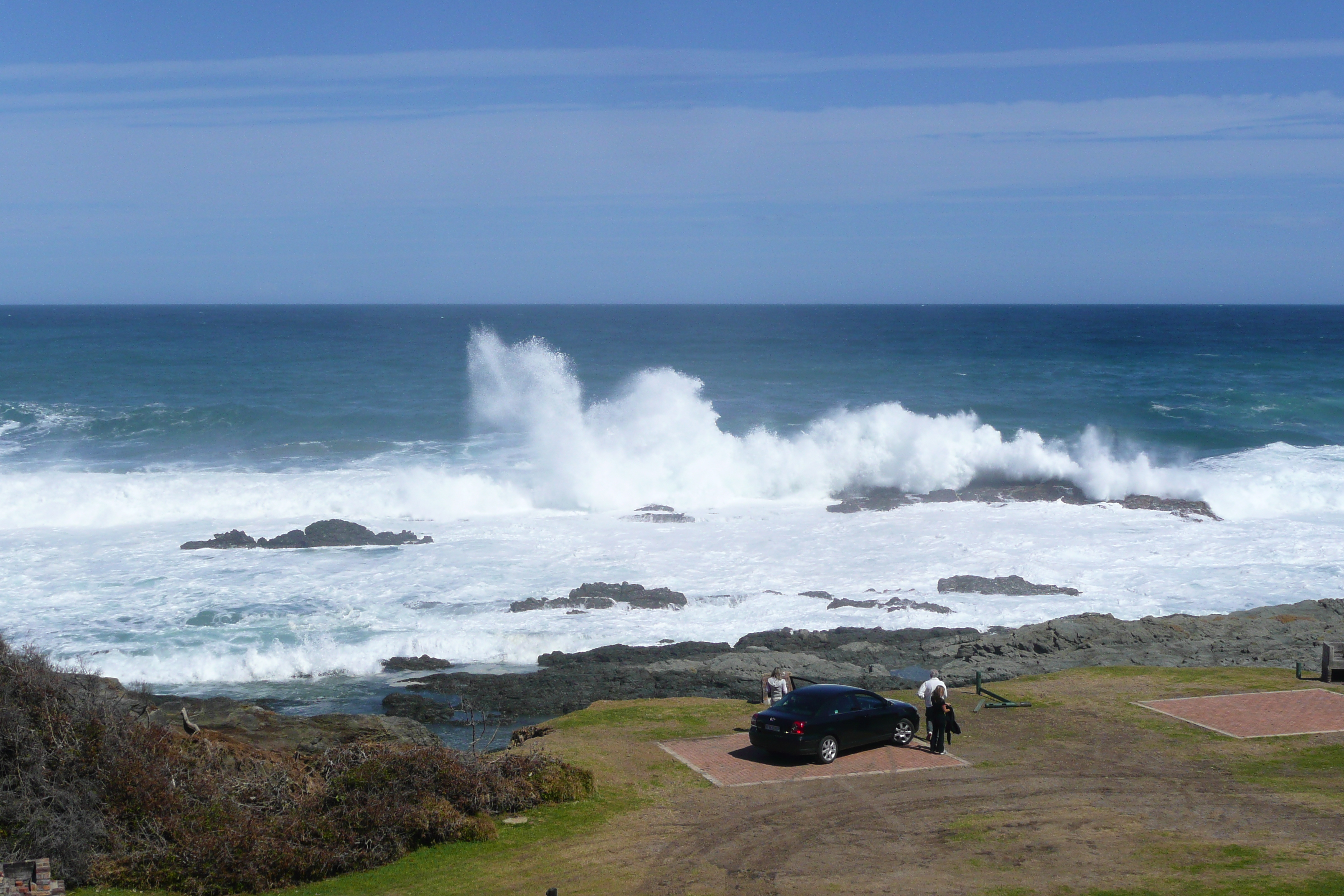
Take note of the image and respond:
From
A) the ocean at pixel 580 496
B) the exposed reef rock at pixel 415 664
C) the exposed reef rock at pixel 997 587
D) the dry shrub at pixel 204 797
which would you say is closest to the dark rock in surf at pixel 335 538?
the ocean at pixel 580 496

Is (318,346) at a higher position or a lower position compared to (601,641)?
higher

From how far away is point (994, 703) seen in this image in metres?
19.8

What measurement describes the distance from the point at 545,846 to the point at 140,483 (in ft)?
108

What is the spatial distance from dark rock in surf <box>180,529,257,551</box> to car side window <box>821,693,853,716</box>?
22178mm

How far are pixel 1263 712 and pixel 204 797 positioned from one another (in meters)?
16.6

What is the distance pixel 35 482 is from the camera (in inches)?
1597

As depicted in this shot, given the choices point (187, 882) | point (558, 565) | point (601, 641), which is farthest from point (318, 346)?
point (187, 882)

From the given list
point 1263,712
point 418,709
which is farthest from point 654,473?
point 1263,712

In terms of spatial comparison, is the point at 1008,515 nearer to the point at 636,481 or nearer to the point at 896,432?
the point at 896,432

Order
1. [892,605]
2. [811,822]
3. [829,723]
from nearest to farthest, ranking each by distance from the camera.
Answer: [811,822], [829,723], [892,605]

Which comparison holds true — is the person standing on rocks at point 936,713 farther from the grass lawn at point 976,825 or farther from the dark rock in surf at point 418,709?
the dark rock in surf at point 418,709

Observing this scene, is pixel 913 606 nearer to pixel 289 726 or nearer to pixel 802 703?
pixel 802 703

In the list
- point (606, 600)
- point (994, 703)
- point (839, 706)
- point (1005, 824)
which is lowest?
point (606, 600)

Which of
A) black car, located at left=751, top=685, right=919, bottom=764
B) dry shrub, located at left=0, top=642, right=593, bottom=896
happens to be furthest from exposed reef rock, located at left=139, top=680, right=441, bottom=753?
black car, located at left=751, top=685, right=919, bottom=764
